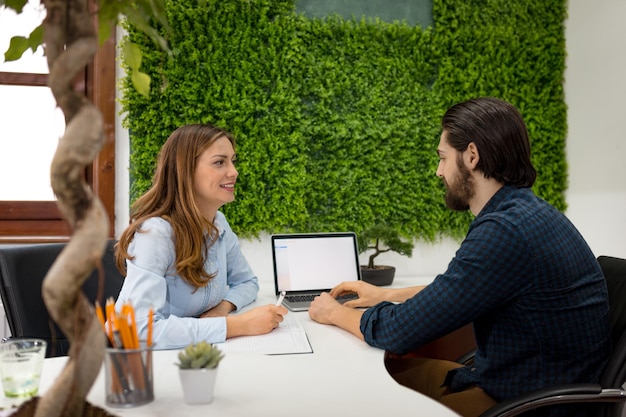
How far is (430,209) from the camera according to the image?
316 centimetres

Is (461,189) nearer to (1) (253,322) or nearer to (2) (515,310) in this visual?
(2) (515,310)

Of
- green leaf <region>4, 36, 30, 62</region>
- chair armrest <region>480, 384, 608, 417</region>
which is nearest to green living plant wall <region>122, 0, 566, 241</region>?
chair armrest <region>480, 384, 608, 417</region>

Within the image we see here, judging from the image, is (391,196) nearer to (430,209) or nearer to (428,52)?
(430,209)

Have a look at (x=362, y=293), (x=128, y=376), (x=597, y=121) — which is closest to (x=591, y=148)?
(x=597, y=121)

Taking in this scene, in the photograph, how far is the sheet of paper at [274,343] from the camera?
1.43 meters

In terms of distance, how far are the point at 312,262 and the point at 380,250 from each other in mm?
407

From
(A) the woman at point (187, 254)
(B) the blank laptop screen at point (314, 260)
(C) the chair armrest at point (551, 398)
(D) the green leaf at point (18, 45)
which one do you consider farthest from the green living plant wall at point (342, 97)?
(D) the green leaf at point (18, 45)

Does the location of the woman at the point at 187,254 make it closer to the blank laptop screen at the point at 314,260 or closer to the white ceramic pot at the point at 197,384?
the blank laptop screen at the point at 314,260

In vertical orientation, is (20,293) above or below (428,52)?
below

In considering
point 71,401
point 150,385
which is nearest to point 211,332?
point 150,385

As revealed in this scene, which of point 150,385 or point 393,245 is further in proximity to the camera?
point 393,245

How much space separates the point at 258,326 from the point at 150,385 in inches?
25.1

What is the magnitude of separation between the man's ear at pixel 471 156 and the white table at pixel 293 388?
1.96 ft

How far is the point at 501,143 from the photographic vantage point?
1620mm
